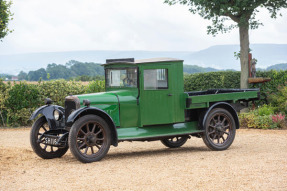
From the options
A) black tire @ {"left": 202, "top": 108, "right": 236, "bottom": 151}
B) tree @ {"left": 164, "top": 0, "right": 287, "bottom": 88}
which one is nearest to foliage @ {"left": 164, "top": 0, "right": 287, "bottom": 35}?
tree @ {"left": 164, "top": 0, "right": 287, "bottom": 88}

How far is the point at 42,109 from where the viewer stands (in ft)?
27.9

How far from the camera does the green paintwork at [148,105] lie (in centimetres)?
809

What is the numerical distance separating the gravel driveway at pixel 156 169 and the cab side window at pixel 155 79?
1338mm

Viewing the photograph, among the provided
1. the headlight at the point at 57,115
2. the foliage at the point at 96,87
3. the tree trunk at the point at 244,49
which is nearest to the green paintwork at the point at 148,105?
the headlight at the point at 57,115

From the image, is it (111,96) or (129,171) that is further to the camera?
(111,96)

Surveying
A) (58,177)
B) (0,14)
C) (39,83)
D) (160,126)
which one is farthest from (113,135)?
(0,14)

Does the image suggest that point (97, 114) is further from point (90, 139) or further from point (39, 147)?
point (39, 147)

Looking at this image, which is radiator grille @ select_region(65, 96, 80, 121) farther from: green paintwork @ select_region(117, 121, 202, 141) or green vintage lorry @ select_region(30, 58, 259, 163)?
green paintwork @ select_region(117, 121, 202, 141)

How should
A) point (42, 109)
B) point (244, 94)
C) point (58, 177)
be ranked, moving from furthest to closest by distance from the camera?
point (244, 94), point (42, 109), point (58, 177)

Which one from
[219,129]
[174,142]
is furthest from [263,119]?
[219,129]

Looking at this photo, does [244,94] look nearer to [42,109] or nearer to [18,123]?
[42,109]

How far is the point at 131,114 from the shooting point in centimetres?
820

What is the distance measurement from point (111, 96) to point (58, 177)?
2.17 metres

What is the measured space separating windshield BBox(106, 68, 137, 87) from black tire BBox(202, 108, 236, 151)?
1779 millimetres
